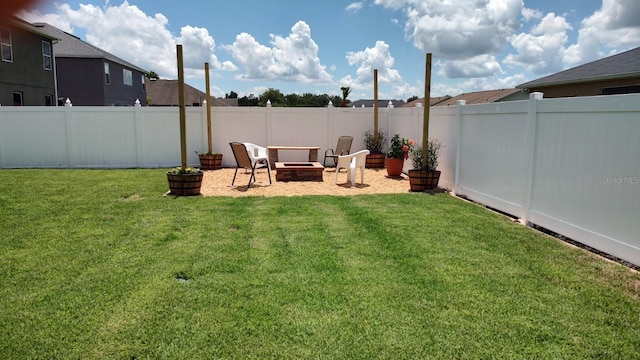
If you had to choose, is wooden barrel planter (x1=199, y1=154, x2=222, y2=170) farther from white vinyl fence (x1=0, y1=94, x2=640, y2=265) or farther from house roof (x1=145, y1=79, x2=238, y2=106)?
house roof (x1=145, y1=79, x2=238, y2=106)

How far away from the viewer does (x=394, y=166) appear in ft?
33.8

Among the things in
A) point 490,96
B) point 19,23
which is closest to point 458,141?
point 19,23

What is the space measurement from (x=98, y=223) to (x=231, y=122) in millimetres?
7389

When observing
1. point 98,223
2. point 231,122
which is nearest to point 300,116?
point 231,122

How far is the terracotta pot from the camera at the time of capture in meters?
10.3

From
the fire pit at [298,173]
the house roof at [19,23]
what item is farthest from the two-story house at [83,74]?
the house roof at [19,23]

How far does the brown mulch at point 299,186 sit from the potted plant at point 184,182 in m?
0.32

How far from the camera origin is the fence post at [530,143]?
5461 mm

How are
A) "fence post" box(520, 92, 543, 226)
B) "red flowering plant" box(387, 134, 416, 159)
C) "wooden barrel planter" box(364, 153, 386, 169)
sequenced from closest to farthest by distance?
"fence post" box(520, 92, 543, 226) → "red flowering plant" box(387, 134, 416, 159) → "wooden barrel planter" box(364, 153, 386, 169)

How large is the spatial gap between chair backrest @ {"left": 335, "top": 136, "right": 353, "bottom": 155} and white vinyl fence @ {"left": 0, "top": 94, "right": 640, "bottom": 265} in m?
1.06

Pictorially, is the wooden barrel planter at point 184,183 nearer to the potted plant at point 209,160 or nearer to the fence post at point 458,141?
the potted plant at point 209,160

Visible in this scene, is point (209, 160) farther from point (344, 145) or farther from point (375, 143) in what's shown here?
point (375, 143)

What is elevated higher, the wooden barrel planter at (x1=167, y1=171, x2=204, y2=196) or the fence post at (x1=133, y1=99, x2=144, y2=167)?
the fence post at (x1=133, y1=99, x2=144, y2=167)

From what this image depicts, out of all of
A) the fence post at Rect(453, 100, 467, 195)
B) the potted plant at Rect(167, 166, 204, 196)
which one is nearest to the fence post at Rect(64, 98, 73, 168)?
the potted plant at Rect(167, 166, 204, 196)
